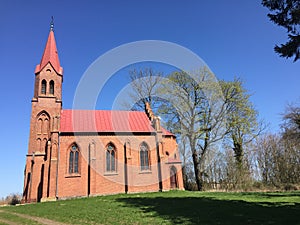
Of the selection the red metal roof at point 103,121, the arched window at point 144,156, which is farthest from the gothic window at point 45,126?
the arched window at point 144,156

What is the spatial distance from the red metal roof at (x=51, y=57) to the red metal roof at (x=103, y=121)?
623 cm

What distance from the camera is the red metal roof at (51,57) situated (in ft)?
95.7

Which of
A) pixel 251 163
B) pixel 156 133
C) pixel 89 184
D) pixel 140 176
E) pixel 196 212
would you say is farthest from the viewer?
pixel 251 163

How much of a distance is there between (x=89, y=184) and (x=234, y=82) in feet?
71.1

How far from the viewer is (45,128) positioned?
2698 cm

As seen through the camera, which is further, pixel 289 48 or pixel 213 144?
pixel 213 144

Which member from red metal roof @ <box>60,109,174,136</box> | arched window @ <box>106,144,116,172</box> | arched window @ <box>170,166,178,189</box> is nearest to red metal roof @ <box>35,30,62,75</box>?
red metal roof @ <box>60,109,174,136</box>

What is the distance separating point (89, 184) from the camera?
24.0m

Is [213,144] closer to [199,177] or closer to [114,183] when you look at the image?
[199,177]

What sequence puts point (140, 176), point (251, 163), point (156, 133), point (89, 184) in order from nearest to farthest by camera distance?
point (89, 184)
point (140, 176)
point (156, 133)
point (251, 163)

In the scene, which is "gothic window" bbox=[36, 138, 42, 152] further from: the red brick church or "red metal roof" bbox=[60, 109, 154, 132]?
"red metal roof" bbox=[60, 109, 154, 132]

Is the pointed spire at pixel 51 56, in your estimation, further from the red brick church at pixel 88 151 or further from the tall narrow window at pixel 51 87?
the tall narrow window at pixel 51 87

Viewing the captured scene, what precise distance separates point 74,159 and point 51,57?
14.5 m

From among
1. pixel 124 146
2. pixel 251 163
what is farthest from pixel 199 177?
pixel 124 146
